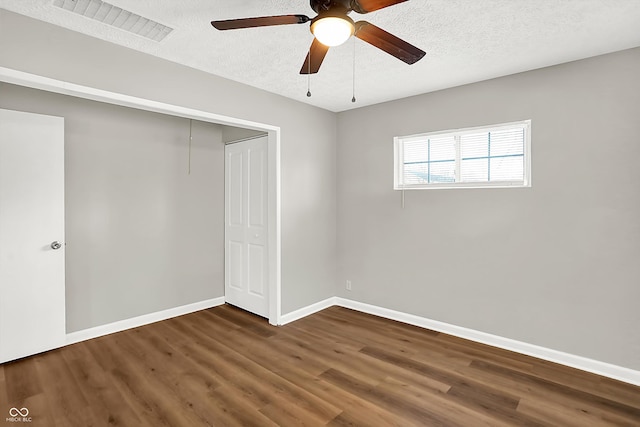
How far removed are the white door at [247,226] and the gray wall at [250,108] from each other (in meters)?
0.33

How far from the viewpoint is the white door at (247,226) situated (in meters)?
3.96

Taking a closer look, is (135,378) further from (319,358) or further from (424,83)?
(424,83)

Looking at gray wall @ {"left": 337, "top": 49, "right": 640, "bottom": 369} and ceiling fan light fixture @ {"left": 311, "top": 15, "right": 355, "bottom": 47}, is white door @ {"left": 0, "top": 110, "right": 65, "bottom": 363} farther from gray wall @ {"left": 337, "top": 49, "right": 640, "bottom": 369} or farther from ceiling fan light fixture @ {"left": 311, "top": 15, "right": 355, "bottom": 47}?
gray wall @ {"left": 337, "top": 49, "right": 640, "bottom": 369}

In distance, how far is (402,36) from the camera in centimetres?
237

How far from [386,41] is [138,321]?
372cm

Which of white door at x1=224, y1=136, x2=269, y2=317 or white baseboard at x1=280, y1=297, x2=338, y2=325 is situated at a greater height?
white door at x1=224, y1=136, x2=269, y2=317

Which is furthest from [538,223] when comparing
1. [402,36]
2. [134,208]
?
[134,208]

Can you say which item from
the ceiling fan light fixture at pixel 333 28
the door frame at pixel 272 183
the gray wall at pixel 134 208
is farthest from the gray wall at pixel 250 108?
the ceiling fan light fixture at pixel 333 28

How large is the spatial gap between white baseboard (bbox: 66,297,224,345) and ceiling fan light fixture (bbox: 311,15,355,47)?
11.6 ft

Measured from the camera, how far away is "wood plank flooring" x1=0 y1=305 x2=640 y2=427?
7.03ft

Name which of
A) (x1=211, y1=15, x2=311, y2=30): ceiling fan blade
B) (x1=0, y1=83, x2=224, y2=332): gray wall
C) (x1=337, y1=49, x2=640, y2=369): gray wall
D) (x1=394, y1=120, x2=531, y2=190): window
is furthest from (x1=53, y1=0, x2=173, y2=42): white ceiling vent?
(x1=394, y1=120, x2=531, y2=190): window

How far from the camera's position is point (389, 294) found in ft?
13.0

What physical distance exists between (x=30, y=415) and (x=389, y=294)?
3298mm

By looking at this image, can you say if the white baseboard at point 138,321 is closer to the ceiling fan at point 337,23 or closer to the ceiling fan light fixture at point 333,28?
the ceiling fan at point 337,23
